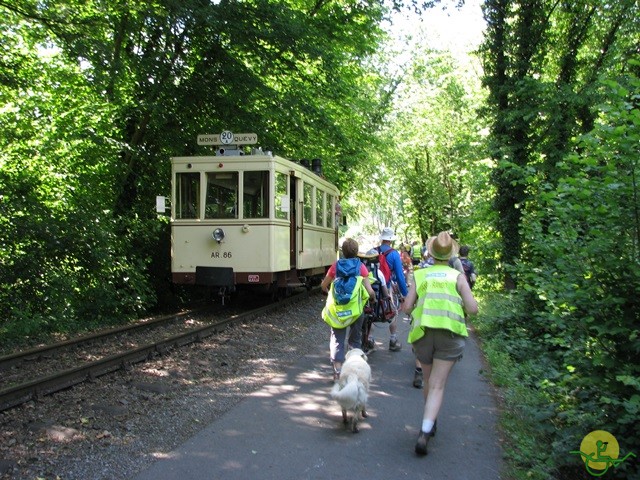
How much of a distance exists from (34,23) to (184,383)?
6838 mm

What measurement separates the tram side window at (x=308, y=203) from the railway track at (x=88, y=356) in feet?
11.5

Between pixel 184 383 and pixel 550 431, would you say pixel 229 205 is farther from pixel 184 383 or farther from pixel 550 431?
pixel 550 431

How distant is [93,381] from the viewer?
6.72m

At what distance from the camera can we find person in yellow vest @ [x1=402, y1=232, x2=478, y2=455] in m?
4.64

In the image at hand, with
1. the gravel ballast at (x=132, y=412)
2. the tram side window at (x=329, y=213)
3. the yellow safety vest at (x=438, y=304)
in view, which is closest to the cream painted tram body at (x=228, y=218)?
the gravel ballast at (x=132, y=412)

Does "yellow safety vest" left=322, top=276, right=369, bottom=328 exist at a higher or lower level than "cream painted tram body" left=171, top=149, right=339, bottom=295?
lower

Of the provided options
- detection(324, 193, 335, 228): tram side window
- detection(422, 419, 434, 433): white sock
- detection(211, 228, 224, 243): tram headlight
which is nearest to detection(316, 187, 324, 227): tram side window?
detection(324, 193, 335, 228): tram side window

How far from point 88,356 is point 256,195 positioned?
492cm

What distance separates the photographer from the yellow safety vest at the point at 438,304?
464 centimetres

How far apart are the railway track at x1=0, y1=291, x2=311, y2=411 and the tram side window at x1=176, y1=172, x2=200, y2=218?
7.21 feet

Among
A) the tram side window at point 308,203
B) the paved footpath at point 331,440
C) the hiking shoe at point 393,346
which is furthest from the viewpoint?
the tram side window at point 308,203

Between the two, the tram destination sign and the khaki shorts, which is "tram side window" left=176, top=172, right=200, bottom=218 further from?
the khaki shorts

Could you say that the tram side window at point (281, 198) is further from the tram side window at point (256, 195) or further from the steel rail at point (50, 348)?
the steel rail at point (50, 348)

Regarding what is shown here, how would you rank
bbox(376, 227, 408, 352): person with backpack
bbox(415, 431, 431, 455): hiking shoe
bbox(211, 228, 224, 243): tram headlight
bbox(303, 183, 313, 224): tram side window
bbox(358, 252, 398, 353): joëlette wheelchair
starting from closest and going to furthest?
bbox(415, 431, 431, 455): hiking shoe, bbox(358, 252, 398, 353): joëlette wheelchair, bbox(376, 227, 408, 352): person with backpack, bbox(211, 228, 224, 243): tram headlight, bbox(303, 183, 313, 224): tram side window
